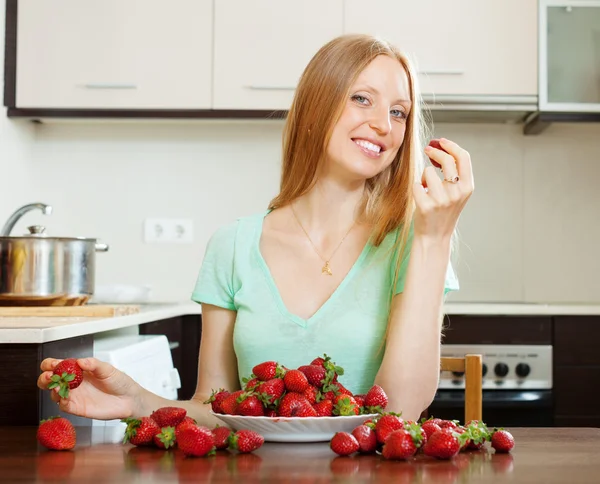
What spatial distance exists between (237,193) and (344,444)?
2569 mm

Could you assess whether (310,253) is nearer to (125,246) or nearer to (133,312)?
(133,312)

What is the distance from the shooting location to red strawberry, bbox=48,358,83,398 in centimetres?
99

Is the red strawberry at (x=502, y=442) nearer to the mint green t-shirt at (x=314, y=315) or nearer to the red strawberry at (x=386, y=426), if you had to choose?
the red strawberry at (x=386, y=426)

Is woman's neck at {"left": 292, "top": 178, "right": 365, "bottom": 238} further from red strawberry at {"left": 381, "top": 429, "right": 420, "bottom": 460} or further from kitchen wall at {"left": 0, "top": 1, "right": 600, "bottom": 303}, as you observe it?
kitchen wall at {"left": 0, "top": 1, "right": 600, "bottom": 303}

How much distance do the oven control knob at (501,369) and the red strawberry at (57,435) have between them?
78.9 inches

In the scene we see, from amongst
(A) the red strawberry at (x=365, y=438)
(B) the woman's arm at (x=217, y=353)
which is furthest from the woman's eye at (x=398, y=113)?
(A) the red strawberry at (x=365, y=438)

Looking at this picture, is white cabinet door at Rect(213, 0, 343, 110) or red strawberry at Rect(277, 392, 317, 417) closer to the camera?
red strawberry at Rect(277, 392, 317, 417)

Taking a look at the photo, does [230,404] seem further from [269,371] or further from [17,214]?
[17,214]

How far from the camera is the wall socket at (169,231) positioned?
3.42m

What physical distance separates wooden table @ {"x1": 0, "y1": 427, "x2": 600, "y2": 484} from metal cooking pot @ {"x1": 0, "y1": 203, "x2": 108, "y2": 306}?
1.08 m

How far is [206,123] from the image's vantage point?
336 centimetres

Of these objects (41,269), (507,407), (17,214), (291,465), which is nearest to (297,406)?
(291,465)

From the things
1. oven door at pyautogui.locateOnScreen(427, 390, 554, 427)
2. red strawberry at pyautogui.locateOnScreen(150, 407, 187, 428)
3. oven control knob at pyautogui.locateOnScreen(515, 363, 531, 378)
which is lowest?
oven door at pyautogui.locateOnScreen(427, 390, 554, 427)

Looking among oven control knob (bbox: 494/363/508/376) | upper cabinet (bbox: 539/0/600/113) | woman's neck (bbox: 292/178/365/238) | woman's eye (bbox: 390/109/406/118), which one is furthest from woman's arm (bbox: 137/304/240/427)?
upper cabinet (bbox: 539/0/600/113)
